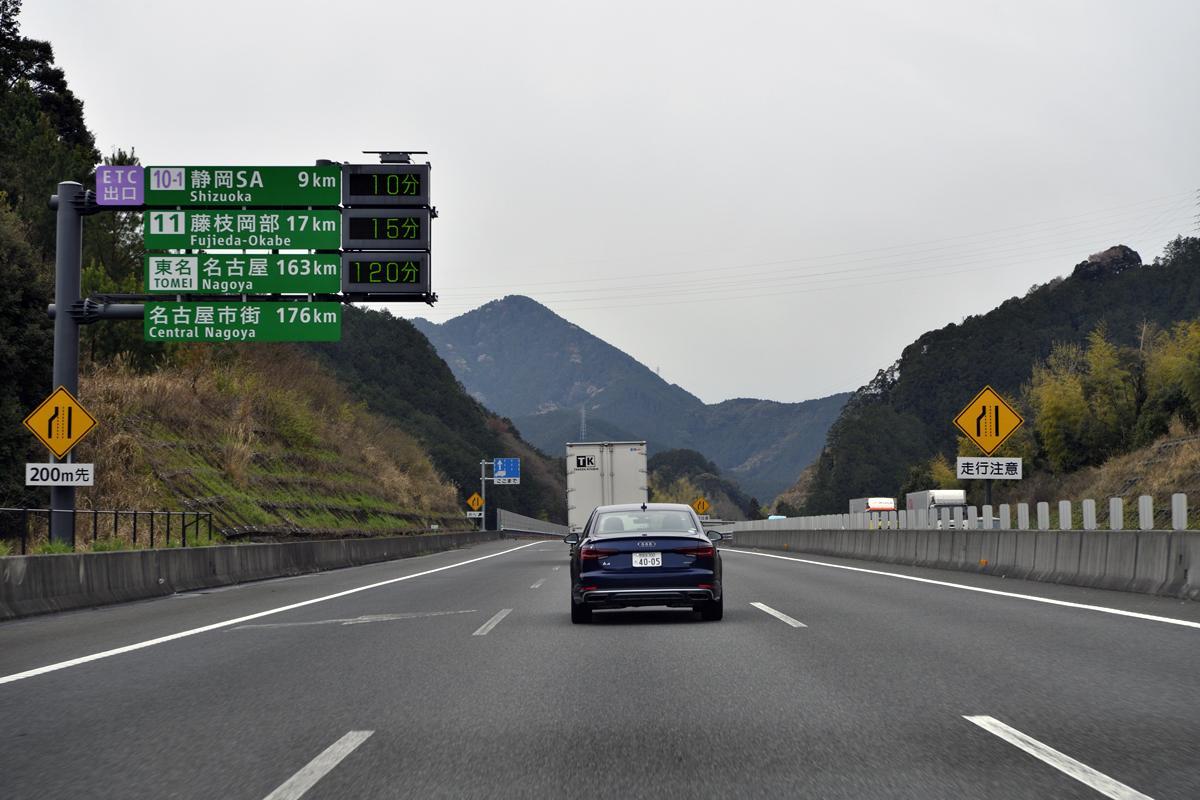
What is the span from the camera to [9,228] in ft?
104

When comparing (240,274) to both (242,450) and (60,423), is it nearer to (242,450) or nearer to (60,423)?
(60,423)

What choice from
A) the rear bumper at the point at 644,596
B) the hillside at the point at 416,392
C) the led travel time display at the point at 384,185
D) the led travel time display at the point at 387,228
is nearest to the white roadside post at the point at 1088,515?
the rear bumper at the point at 644,596

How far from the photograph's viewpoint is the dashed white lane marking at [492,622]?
40.7ft

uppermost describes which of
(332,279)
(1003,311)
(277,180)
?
(1003,311)

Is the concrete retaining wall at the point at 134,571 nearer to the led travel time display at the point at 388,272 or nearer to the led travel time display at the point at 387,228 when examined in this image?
the led travel time display at the point at 388,272

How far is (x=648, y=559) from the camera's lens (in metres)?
13.1

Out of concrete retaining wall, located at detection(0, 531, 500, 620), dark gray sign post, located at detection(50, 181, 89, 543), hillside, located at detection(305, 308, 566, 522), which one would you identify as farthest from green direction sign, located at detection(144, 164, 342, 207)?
hillside, located at detection(305, 308, 566, 522)

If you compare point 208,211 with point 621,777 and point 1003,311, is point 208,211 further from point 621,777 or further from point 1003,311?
point 1003,311

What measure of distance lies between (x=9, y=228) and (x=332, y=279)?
41.2 feet

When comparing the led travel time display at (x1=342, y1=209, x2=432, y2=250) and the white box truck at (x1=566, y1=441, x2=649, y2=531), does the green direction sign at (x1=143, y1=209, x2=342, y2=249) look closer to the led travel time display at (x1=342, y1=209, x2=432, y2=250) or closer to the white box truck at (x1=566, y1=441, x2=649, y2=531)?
the led travel time display at (x1=342, y1=209, x2=432, y2=250)

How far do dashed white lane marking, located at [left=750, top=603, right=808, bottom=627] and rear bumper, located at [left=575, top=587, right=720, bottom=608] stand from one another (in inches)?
34.1

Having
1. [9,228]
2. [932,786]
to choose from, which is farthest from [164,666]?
[9,228]

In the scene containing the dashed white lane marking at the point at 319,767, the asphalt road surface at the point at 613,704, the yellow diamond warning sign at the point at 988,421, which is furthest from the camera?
the yellow diamond warning sign at the point at 988,421

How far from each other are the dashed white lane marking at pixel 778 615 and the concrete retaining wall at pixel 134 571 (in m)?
8.83
